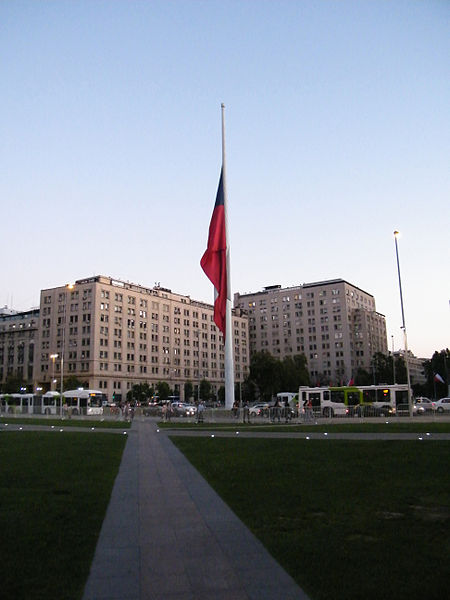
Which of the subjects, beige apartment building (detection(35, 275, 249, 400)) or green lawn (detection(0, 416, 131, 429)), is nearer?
green lawn (detection(0, 416, 131, 429))

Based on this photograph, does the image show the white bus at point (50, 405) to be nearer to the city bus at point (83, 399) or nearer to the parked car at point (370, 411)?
the city bus at point (83, 399)

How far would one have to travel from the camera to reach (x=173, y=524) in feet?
→ 27.0

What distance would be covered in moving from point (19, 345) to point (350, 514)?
132487 millimetres

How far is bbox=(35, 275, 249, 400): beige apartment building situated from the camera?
4205 inches

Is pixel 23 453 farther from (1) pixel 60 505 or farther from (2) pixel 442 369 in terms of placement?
(2) pixel 442 369

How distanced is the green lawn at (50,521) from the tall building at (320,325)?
13342 centimetres

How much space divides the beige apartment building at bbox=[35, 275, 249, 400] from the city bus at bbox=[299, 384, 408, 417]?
56134 mm

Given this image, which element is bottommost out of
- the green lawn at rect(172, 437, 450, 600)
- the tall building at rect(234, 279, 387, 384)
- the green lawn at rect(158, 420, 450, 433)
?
the green lawn at rect(158, 420, 450, 433)

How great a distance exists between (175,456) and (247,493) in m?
7.79

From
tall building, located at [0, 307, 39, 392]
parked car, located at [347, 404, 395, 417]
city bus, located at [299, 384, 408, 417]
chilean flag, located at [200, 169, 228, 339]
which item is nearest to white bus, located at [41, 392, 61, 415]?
city bus, located at [299, 384, 408, 417]

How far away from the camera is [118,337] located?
111 meters

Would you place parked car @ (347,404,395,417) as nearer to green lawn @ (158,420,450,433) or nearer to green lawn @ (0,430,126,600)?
green lawn @ (158,420,450,433)

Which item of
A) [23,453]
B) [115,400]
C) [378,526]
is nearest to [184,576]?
[378,526]

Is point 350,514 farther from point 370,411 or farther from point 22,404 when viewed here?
point 22,404
